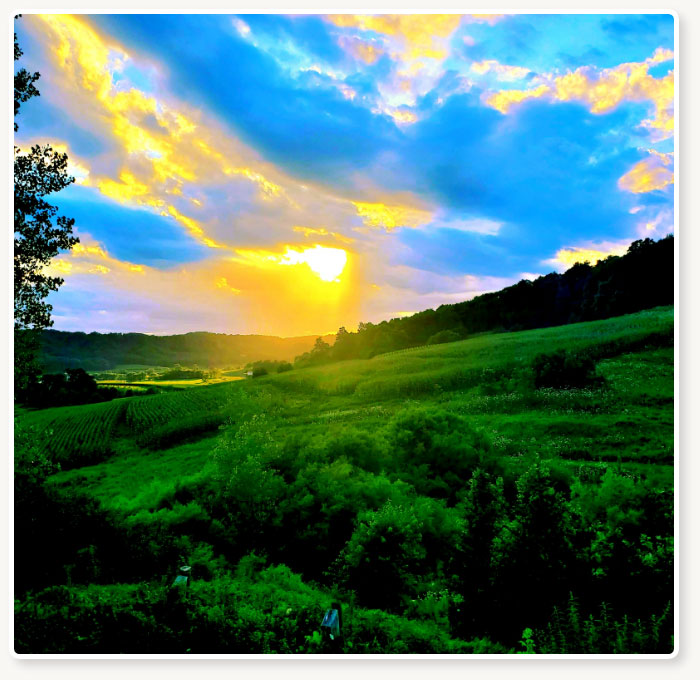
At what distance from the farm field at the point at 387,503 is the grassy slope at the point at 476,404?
0.11ft

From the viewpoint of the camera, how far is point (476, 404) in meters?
8.04

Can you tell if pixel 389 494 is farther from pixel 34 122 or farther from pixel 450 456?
pixel 34 122

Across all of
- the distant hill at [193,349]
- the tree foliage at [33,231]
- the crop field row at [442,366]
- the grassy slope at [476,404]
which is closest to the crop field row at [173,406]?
the grassy slope at [476,404]

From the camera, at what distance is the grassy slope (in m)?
6.80

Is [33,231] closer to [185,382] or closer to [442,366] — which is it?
[185,382]

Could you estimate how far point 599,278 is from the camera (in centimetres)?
787

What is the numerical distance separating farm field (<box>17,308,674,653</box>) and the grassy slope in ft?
0.11

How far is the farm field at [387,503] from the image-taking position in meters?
5.07

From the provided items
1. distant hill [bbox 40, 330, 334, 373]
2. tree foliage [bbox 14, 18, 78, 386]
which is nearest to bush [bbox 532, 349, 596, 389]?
distant hill [bbox 40, 330, 334, 373]

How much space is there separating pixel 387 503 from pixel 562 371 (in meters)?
4.03

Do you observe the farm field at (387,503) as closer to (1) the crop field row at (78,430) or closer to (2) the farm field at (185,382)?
(1) the crop field row at (78,430)
